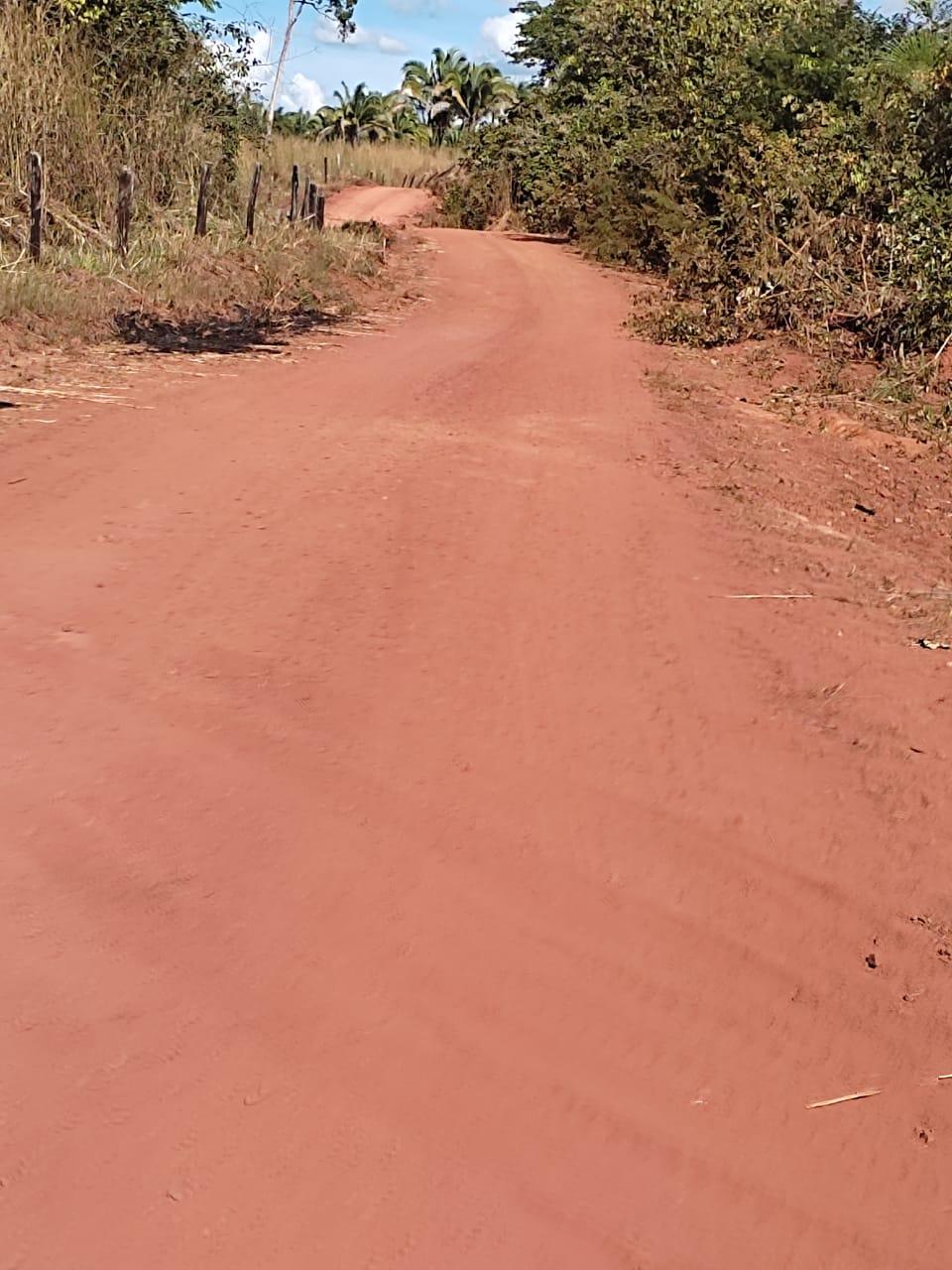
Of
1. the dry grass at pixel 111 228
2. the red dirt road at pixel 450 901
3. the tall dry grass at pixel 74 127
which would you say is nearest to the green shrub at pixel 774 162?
the dry grass at pixel 111 228

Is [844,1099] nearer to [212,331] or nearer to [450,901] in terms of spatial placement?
[450,901]

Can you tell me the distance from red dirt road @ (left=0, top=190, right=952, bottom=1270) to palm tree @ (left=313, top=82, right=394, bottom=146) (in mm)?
54113

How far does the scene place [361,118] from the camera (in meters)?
56.2

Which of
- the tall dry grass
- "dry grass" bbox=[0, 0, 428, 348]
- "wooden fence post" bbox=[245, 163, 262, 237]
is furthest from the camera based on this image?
"wooden fence post" bbox=[245, 163, 262, 237]

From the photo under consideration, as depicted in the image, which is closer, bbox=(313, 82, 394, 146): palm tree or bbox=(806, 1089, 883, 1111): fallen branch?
bbox=(806, 1089, 883, 1111): fallen branch

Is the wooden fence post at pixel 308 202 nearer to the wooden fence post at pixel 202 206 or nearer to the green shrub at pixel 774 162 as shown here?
the wooden fence post at pixel 202 206

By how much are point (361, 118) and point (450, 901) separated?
58.4 m

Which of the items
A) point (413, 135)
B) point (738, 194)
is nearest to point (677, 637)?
point (738, 194)

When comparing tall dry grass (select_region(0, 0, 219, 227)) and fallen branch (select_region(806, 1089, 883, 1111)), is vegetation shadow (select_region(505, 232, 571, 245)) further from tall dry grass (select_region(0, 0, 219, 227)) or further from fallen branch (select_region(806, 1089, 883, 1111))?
fallen branch (select_region(806, 1089, 883, 1111))

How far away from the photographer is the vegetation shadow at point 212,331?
9.81 m

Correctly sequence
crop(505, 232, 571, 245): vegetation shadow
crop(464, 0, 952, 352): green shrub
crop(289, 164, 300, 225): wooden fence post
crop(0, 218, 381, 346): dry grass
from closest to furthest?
crop(0, 218, 381, 346): dry grass
crop(464, 0, 952, 352): green shrub
crop(289, 164, 300, 225): wooden fence post
crop(505, 232, 571, 245): vegetation shadow

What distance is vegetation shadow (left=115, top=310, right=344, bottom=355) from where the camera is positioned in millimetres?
9812

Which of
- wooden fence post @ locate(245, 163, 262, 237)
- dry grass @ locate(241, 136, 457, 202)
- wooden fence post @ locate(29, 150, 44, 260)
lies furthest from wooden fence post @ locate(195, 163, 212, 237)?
dry grass @ locate(241, 136, 457, 202)

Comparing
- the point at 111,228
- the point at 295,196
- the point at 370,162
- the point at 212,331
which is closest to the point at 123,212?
the point at 111,228
